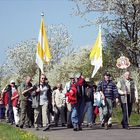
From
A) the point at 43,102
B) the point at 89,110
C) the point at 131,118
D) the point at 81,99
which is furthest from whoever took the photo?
the point at 131,118

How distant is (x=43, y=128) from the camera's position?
65.8 feet

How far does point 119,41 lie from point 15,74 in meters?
49.8

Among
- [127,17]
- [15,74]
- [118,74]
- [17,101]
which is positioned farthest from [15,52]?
[17,101]

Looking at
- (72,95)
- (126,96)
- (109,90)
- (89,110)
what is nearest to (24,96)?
(89,110)

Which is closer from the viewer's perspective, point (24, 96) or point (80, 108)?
point (80, 108)

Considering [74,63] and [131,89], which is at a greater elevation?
[74,63]

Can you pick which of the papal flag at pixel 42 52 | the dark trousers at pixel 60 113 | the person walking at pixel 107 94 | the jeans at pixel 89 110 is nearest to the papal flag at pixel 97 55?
the jeans at pixel 89 110

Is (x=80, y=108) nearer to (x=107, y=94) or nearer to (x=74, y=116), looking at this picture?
(x=74, y=116)

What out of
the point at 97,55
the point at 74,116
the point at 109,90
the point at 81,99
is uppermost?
the point at 97,55

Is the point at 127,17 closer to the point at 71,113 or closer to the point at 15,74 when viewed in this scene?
the point at 71,113

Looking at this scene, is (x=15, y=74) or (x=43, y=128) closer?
(x=43, y=128)

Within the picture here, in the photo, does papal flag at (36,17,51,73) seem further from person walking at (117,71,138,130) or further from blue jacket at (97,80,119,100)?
person walking at (117,71,138,130)

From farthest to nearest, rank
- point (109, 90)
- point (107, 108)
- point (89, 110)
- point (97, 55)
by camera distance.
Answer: point (97, 55)
point (89, 110)
point (107, 108)
point (109, 90)

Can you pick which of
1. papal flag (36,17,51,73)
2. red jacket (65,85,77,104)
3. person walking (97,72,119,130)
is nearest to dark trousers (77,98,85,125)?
red jacket (65,85,77,104)
